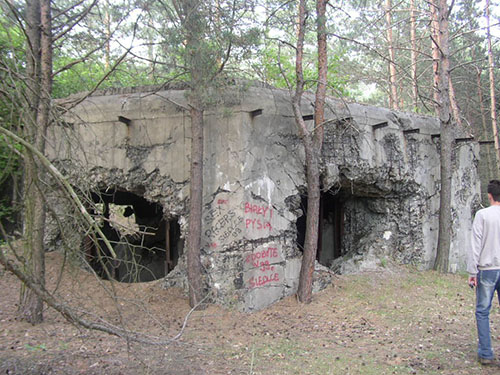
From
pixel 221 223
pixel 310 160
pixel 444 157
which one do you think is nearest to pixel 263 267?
pixel 221 223

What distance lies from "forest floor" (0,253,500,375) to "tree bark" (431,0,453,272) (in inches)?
37.1

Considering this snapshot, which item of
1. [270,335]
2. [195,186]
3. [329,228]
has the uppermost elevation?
[195,186]

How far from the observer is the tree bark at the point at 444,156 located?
8461 mm

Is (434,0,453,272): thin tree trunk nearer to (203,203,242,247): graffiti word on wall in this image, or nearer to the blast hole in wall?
the blast hole in wall

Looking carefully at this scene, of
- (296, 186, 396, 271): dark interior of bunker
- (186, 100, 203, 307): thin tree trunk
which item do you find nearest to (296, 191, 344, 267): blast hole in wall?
(296, 186, 396, 271): dark interior of bunker

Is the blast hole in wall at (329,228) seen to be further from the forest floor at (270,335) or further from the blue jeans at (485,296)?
the blue jeans at (485,296)

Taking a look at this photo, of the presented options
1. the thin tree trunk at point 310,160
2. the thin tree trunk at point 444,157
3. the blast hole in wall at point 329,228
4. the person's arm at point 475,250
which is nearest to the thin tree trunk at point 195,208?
the thin tree trunk at point 310,160

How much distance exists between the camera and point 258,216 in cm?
657

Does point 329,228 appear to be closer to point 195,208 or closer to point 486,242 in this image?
point 195,208

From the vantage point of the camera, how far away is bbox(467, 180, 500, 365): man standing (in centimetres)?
400

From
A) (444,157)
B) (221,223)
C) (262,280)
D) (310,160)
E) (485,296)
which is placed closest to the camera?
(485,296)

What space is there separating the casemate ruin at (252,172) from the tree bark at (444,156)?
1.17 feet

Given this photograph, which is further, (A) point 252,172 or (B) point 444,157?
(B) point 444,157

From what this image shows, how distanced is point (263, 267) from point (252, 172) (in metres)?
1.47
